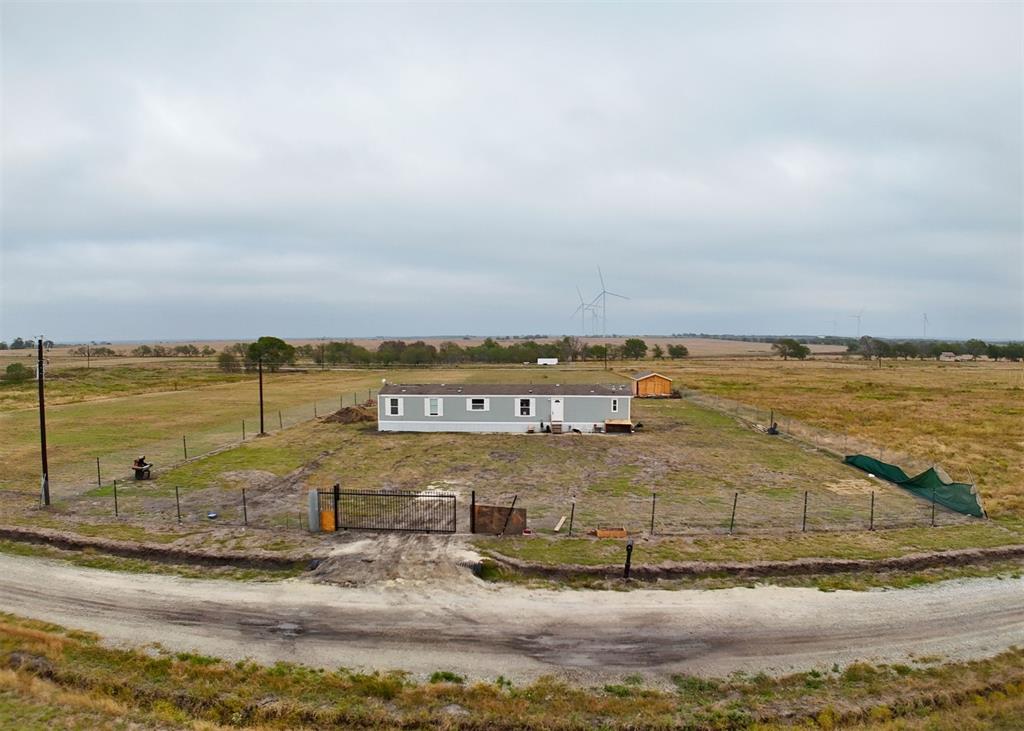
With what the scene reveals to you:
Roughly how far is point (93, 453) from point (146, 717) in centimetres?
2870

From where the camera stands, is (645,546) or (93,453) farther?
(93,453)

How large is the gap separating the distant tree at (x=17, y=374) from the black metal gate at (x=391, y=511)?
90.6 metres

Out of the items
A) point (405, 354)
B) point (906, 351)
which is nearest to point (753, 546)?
point (405, 354)

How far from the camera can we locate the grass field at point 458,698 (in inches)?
375

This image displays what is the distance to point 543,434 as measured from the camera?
40.4 meters

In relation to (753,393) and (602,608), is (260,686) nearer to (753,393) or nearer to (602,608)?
(602,608)

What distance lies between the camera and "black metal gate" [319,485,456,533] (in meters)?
18.9

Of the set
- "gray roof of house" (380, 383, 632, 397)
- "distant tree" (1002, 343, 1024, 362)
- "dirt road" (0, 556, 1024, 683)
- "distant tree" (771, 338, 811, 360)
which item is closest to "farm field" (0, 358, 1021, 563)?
"dirt road" (0, 556, 1024, 683)

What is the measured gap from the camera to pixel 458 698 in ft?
32.9

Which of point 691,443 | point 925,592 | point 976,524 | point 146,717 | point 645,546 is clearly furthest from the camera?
point 691,443

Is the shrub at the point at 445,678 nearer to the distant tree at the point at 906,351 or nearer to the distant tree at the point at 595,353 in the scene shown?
the distant tree at the point at 595,353

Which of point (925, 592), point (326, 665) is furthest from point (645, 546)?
point (326, 665)

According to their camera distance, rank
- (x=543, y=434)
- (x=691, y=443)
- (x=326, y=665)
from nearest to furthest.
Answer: (x=326, y=665), (x=691, y=443), (x=543, y=434)

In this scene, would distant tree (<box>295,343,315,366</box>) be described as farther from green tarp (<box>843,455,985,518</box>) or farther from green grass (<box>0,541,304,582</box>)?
green tarp (<box>843,455,985,518</box>)
